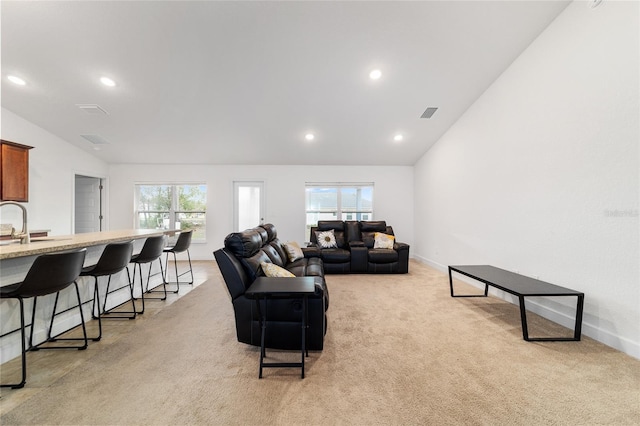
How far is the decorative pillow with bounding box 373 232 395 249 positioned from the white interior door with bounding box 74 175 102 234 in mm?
6463

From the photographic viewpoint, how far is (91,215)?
6078mm

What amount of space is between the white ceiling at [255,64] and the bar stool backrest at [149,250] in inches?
86.5

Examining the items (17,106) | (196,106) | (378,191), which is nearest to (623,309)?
(378,191)

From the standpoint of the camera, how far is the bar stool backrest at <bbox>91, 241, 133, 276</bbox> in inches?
96.0

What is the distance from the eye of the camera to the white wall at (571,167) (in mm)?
2191

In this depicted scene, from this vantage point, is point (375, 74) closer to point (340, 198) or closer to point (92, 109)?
point (340, 198)

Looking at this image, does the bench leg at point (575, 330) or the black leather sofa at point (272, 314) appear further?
the bench leg at point (575, 330)

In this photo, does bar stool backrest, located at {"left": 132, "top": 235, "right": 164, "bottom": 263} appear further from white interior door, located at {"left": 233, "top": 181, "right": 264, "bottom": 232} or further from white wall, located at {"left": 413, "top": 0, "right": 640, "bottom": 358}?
white wall, located at {"left": 413, "top": 0, "right": 640, "bottom": 358}

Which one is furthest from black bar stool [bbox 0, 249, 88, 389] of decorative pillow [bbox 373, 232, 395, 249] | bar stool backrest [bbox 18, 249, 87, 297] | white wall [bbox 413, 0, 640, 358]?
decorative pillow [bbox 373, 232, 395, 249]

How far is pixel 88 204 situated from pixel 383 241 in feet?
22.8

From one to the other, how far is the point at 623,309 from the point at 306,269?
2.96 m

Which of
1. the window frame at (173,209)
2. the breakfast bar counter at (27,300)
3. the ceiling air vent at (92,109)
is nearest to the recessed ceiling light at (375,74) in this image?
the breakfast bar counter at (27,300)

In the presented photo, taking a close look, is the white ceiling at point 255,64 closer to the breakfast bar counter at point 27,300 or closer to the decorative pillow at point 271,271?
the breakfast bar counter at point 27,300

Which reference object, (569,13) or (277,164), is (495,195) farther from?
(277,164)
